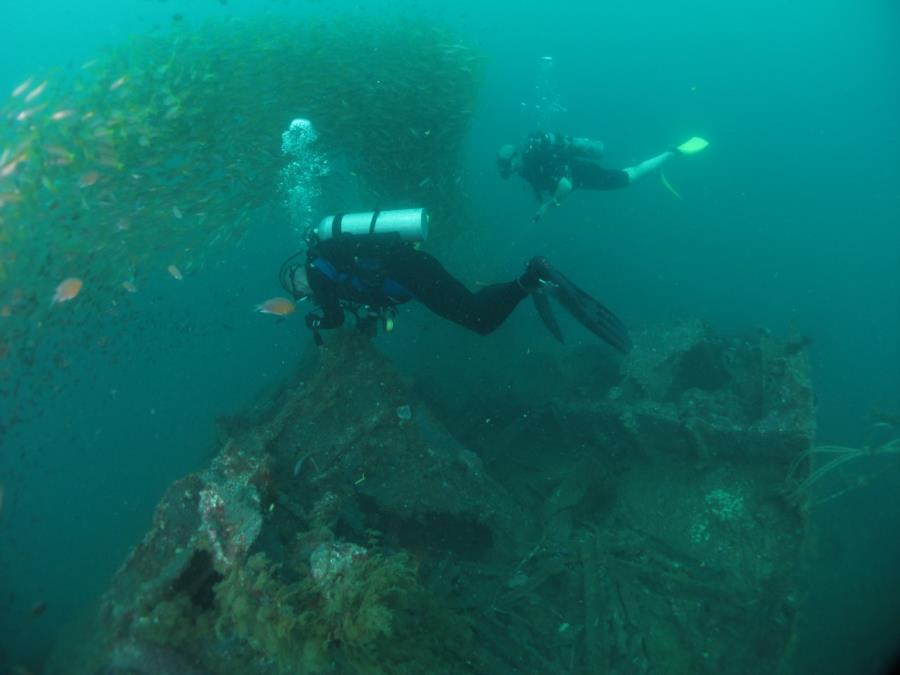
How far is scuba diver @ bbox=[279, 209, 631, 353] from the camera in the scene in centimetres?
579

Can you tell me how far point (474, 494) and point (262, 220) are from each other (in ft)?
49.4

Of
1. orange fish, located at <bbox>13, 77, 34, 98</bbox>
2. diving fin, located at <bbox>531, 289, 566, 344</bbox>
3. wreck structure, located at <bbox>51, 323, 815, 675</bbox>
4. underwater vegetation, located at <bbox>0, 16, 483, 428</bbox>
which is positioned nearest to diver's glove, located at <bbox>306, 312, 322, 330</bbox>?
wreck structure, located at <bbox>51, 323, 815, 675</bbox>

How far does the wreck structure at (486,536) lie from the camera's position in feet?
11.8

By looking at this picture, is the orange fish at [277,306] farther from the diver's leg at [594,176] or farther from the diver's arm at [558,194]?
the diver's leg at [594,176]

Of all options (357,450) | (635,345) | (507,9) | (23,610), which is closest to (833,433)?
(635,345)

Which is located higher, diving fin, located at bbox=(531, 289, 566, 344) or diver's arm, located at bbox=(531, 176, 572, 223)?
diving fin, located at bbox=(531, 289, 566, 344)

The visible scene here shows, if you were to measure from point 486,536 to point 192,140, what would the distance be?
32.1 feet

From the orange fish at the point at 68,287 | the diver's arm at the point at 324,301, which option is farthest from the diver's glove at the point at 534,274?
the orange fish at the point at 68,287

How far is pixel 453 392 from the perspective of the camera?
1073 centimetres

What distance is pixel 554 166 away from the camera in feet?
33.6

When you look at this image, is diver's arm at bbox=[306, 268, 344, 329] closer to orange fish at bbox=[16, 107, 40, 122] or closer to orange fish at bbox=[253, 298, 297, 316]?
orange fish at bbox=[253, 298, 297, 316]

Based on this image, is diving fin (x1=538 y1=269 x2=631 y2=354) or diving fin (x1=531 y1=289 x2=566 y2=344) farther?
diving fin (x1=531 y1=289 x2=566 y2=344)

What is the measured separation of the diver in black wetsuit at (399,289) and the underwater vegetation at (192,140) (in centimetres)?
374

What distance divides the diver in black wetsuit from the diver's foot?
0.41 feet
